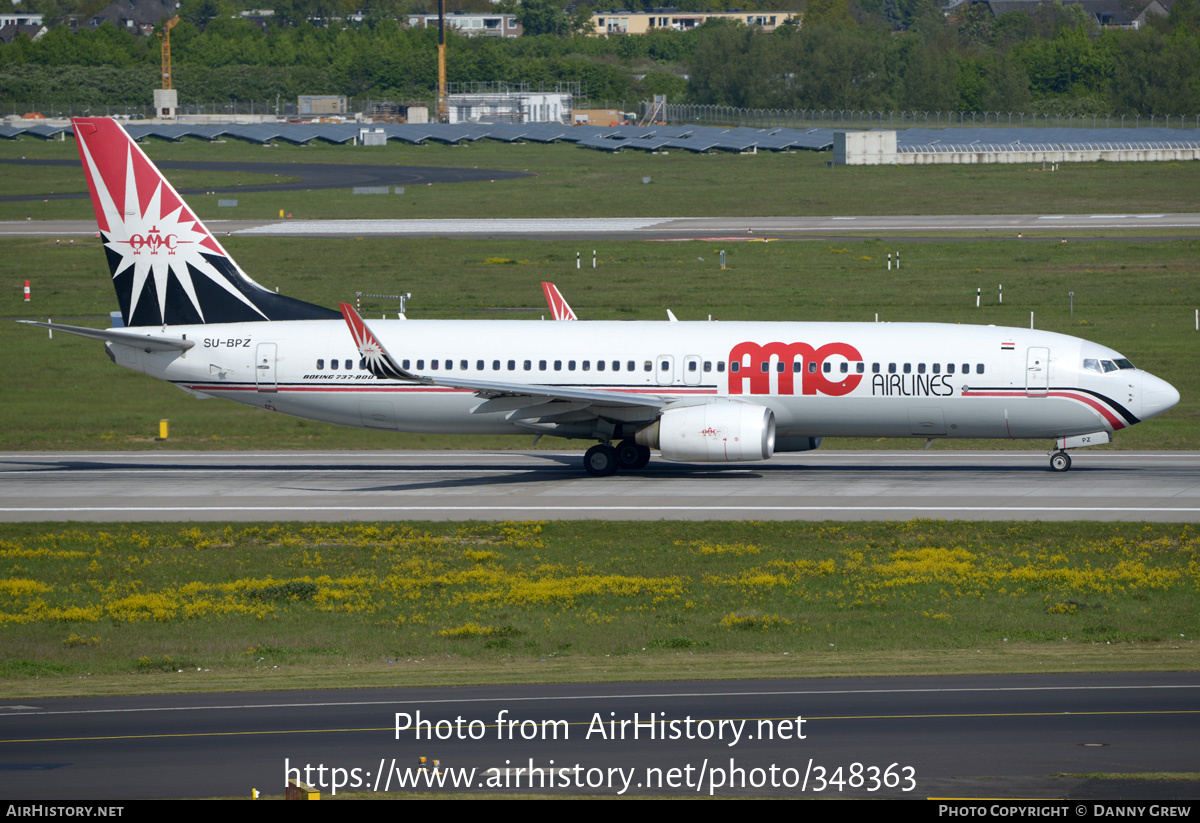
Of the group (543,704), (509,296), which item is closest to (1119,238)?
Answer: (509,296)

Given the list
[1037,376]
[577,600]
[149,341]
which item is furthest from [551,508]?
[1037,376]

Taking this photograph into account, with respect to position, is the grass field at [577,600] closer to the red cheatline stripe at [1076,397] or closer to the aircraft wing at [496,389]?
the aircraft wing at [496,389]

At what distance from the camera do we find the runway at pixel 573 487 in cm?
3731

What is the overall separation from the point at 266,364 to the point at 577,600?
1815 centimetres

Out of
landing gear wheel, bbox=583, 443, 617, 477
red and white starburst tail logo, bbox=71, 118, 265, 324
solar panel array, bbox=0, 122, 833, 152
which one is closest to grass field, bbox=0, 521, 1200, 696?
landing gear wheel, bbox=583, 443, 617, 477

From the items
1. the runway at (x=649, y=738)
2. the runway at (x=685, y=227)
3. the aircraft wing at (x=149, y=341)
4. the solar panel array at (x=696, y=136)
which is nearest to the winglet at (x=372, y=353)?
the aircraft wing at (x=149, y=341)

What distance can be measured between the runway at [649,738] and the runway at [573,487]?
1483 centimetres

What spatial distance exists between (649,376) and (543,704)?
21.2 meters

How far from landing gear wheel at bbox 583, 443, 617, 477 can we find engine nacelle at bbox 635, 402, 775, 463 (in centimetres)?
271

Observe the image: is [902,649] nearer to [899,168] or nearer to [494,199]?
[494,199]

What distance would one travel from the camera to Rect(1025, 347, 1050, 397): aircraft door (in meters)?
40.4

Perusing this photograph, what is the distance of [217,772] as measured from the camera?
58.9ft

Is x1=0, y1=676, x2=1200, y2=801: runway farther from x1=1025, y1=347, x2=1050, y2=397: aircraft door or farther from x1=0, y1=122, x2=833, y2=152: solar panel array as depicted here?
x1=0, y1=122, x2=833, y2=152: solar panel array

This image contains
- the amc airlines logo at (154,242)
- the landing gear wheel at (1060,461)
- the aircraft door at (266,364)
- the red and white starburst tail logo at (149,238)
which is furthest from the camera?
the amc airlines logo at (154,242)
